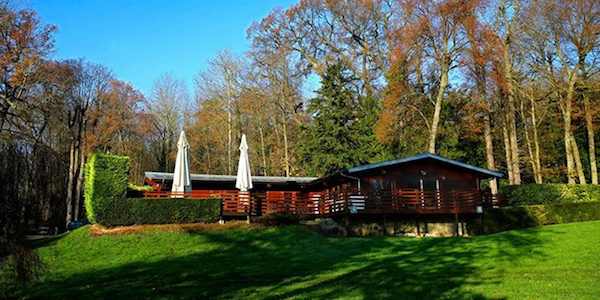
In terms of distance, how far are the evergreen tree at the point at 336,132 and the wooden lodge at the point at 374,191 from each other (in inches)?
284

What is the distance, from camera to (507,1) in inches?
1211

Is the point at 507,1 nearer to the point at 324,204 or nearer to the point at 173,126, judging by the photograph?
the point at 324,204

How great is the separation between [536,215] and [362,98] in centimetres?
1779

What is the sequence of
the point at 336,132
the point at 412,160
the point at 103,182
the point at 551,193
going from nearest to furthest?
the point at 103,182 → the point at 412,160 → the point at 551,193 → the point at 336,132

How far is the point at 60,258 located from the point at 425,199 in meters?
15.9

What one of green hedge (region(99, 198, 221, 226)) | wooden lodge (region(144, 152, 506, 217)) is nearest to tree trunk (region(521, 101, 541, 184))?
wooden lodge (region(144, 152, 506, 217))

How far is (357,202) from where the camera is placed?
22.3m

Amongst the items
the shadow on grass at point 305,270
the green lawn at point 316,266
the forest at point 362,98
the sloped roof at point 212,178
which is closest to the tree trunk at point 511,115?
the forest at point 362,98

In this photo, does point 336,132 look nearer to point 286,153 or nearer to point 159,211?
point 286,153

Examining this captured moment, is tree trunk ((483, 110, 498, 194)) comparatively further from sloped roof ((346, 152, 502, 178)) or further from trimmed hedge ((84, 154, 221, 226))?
trimmed hedge ((84, 154, 221, 226))

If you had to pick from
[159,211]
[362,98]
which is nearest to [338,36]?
[362,98]

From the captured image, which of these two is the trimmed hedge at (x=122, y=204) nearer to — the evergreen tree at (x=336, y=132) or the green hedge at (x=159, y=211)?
the green hedge at (x=159, y=211)

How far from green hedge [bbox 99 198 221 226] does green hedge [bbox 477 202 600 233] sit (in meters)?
13.5

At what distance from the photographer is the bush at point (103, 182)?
1878cm
